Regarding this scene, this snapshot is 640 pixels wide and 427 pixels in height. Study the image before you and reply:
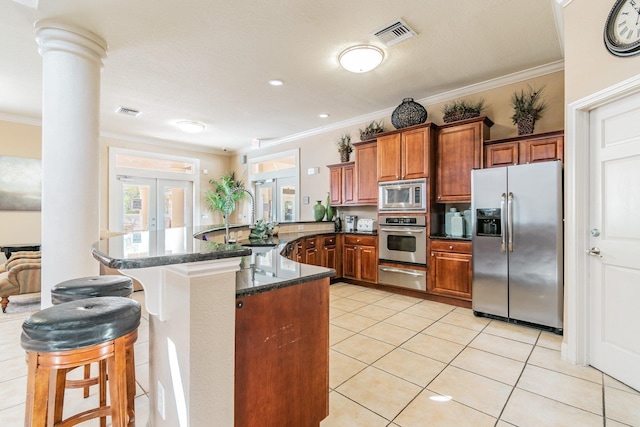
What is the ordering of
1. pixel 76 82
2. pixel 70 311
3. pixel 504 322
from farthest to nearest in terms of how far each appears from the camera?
pixel 504 322, pixel 76 82, pixel 70 311

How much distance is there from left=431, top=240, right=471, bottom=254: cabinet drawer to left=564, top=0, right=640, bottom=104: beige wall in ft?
5.94

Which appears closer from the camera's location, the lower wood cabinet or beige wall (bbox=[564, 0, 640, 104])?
the lower wood cabinet

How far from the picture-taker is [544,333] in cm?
296

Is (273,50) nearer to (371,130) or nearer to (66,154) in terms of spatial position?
(66,154)

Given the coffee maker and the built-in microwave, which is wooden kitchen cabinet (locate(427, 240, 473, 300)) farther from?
the coffee maker

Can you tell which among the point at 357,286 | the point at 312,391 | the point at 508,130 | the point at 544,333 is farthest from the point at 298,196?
the point at 312,391

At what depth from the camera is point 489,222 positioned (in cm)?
339

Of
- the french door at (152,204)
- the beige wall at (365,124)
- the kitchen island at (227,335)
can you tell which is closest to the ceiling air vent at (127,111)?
the french door at (152,204)

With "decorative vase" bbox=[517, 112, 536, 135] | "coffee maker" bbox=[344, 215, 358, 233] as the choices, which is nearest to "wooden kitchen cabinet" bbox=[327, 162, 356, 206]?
"coffee maker" bbox=[344, 215, 358, 233]

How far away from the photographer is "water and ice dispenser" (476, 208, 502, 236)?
331 cm

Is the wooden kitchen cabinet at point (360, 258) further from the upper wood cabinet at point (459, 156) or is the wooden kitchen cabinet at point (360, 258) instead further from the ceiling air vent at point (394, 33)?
the ceiling air vent at point (394, 33)

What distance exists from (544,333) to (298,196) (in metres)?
4.77

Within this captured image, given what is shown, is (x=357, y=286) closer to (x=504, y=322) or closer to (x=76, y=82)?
(x=504, y=322)

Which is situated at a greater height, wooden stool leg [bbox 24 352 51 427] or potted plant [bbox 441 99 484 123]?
potted plant [bbox 441 99 484 123]
